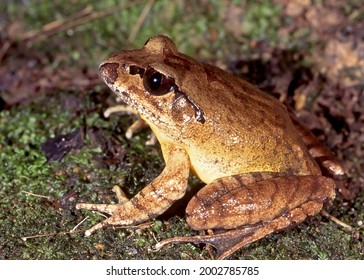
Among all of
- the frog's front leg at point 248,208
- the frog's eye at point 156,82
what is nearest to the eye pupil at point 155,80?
the frog's eye at point 156,82

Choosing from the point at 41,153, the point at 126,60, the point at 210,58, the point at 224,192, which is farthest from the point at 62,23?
the point at 224,192

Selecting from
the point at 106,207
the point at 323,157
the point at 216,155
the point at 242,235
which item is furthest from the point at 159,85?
the point at 323,157

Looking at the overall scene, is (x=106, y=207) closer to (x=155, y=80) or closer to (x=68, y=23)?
(x=155, y=80)

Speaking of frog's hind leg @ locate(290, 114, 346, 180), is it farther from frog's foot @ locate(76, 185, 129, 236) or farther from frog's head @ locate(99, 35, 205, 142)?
frog's foot @ locate(76, 185, 129, 236)

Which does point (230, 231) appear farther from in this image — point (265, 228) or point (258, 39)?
point (258, 39)

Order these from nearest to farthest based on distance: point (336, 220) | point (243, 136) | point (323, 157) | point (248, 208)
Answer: point (248, 208)
point (243, 136)
point (336, 220)
point (323, 157)

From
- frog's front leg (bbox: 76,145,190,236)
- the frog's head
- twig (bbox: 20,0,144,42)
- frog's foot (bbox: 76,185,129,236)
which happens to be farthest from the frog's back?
twig (bbox: 20,0,144,42)
